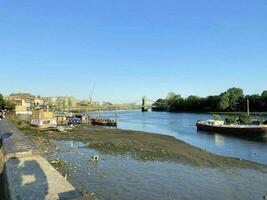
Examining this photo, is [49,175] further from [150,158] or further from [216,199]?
[150,158]

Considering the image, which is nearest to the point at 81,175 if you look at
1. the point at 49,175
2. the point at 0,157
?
the point at 0,157

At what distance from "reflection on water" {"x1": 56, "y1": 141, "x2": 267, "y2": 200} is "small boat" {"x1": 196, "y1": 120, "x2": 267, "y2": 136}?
127 ft

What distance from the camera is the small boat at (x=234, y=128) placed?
6388cm

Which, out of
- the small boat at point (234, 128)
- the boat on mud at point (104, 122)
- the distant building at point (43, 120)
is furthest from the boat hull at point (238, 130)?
the distant building at point (43, 120)

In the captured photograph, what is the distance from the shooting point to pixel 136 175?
74.5ft

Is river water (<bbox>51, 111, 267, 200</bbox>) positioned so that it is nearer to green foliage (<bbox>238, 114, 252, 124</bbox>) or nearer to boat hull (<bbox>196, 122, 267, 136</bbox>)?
boat hull (<bbox>196, 122, 267, 136</bbox>)

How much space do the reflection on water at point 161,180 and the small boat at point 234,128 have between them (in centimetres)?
3864

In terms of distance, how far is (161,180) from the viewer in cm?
2188

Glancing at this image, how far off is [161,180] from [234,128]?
49563mm

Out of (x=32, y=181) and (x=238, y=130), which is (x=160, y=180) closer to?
(x=32, y=181)

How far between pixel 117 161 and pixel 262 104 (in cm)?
17235

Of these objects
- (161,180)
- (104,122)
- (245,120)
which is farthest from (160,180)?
(104,122)

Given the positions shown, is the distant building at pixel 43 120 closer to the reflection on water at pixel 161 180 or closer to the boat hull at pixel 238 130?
the boat hull at pixel 238 130

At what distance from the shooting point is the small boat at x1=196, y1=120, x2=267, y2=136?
210ft
